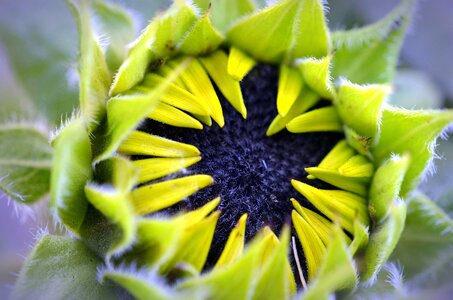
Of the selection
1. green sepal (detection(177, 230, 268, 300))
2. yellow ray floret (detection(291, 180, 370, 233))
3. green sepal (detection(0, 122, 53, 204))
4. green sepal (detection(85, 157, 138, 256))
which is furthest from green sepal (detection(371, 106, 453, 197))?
green sepal (detection(0, 122, 53, 204))

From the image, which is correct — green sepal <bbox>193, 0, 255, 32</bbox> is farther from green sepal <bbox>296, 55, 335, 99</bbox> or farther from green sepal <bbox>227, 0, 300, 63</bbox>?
green sepal <bbox>296, 55, 335, 99</bbox>

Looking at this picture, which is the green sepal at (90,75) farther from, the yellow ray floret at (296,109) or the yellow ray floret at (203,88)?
the yellow ray floret at (296,109)

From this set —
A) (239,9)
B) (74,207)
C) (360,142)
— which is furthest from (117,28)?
(360,142)

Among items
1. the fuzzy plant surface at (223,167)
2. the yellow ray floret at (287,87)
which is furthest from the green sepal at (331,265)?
the yellow ray floret at (287,87)

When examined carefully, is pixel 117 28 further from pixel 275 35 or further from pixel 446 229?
pixel 446 229

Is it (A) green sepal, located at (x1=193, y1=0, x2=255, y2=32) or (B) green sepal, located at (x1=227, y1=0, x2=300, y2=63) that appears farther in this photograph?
(A) green sepal, located at (x1=193, y1=0, x2=255, y2=32)
